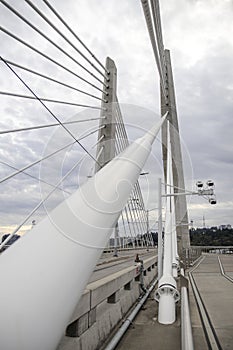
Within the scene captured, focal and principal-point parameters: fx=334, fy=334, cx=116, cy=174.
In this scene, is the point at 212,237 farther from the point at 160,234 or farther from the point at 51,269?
the point at 51,269

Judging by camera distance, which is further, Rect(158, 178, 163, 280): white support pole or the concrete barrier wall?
Rect(158, 178, 163, 280): white support pole

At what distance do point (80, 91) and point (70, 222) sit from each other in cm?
537

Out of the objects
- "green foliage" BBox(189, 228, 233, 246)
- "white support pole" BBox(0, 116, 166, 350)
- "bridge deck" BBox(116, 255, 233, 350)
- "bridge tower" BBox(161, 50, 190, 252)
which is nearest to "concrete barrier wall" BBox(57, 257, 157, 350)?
"bridge deck" BBox(116, 255, 233, 350)

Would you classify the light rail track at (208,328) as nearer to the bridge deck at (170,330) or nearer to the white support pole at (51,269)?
the bridge deck at (170,330)

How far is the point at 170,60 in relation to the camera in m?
27.5

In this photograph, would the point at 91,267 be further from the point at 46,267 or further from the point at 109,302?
the point at 109,302

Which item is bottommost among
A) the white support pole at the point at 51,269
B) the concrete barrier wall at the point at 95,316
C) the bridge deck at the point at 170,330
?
the bridge deck at the point at 170,330

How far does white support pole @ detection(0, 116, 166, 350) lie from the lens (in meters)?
1.13

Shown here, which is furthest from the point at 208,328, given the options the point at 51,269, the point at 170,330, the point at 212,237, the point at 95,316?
the point at 212,237

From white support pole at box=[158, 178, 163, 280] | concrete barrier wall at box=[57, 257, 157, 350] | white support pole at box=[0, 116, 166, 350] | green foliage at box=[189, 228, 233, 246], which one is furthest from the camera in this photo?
green foliage at box=[189, 228, 233, 246]

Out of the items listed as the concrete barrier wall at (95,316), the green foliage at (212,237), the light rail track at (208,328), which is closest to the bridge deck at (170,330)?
the light rail track at (208,328)

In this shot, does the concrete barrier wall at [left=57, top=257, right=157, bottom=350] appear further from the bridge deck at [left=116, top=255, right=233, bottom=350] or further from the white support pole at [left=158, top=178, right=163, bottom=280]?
the white support pole at [left=158, top=178, right=163, bottom=280]

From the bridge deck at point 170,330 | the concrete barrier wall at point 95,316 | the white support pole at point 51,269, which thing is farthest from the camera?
the bridge deck at point 170,330

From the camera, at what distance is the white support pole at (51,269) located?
1135 millimetres
